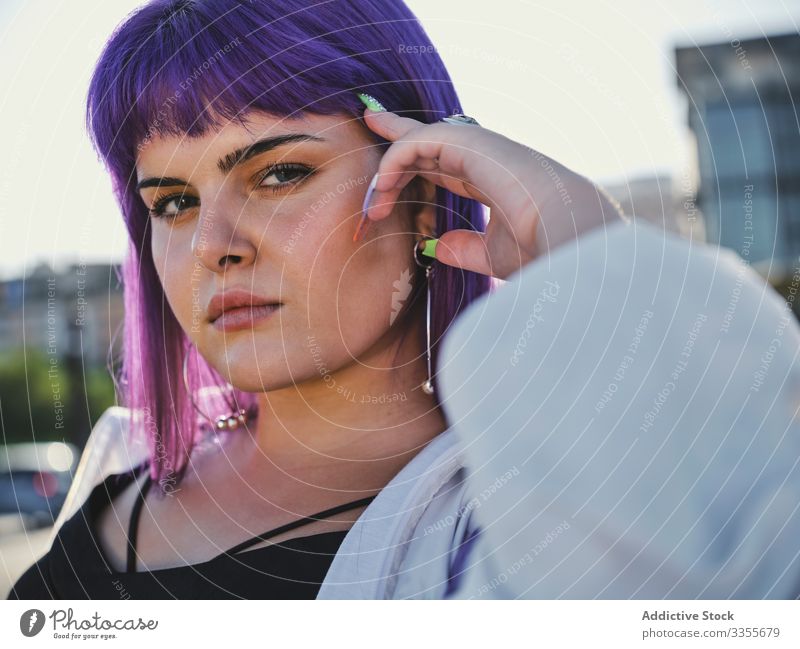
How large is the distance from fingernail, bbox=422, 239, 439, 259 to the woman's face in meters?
0.02

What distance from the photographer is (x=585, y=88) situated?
2.61 feet

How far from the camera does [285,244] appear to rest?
→ 676 millimetres

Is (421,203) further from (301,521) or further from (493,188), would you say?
(301,521)

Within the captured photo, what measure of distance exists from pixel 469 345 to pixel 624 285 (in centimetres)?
8

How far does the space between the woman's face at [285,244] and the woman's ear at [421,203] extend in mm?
14

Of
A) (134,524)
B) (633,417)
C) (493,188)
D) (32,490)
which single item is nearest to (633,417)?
(633,417)

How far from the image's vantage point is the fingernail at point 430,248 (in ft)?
2.35

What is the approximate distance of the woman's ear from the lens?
0.73 m

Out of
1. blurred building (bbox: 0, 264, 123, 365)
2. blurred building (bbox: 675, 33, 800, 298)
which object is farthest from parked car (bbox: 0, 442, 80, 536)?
blurred building (bbox: 675, 33, 800, 298)

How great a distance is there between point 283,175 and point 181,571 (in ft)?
1.23

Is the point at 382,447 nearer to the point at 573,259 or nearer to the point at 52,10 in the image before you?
the point at 573,259

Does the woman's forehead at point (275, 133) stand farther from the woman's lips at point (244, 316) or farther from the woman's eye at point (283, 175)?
the woman's lips at point (244, 316)

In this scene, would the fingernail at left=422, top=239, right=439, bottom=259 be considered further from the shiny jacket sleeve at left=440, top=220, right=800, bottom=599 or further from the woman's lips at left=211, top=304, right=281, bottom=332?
the shiny jacket sleeve at left=440, top=220, right=800, bottom=599
